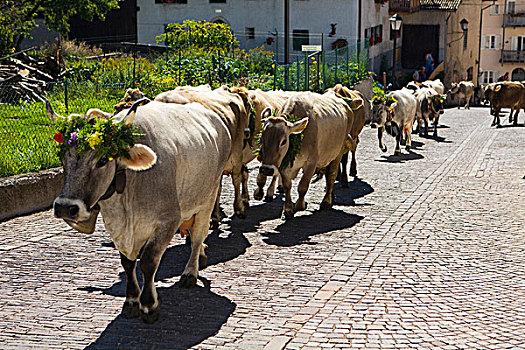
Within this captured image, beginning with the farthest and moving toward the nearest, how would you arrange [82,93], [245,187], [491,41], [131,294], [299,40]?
[491,41], [299,40], [82,93], [245,187], [131,294]

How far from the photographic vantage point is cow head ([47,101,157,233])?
21.1 ft

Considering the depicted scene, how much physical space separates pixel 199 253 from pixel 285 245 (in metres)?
1.84

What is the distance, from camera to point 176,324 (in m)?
7.20

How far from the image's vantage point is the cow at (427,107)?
24.9 m

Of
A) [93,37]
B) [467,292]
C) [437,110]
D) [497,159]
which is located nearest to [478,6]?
[93,37]

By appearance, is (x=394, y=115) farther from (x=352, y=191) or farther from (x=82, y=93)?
(x=82, y=93)

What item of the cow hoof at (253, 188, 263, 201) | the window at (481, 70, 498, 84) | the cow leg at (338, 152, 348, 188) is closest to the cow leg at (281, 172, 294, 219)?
the cow hoof at (253, 188, 263, 201)

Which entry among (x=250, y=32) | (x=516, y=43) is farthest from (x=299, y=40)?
(x=516, y=43)

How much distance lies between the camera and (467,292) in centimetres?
827

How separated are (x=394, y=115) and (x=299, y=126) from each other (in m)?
10.0

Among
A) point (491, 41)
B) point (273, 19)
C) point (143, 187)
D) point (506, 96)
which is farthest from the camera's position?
point (491, 41)

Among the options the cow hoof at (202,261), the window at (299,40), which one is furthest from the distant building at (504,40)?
the cow hoof at (202,261)

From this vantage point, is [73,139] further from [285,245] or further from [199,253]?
[285,245]

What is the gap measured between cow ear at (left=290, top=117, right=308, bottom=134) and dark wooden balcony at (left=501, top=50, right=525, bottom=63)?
217 ft
